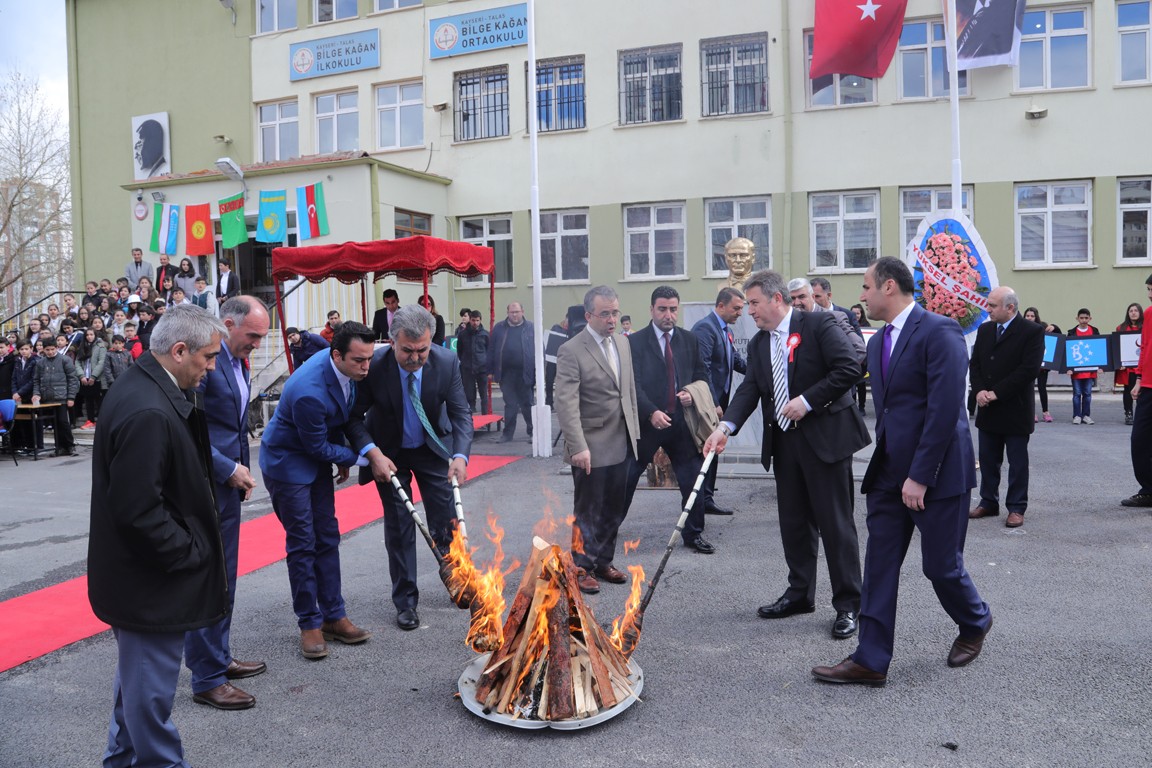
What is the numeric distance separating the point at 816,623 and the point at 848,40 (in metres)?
17.8

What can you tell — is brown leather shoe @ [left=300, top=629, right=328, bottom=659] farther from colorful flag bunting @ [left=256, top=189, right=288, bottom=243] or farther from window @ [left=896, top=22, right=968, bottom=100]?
window @ [left=896, top=22, right=968, bottom=100]

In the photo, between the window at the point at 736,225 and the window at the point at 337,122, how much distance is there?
34.5 ft

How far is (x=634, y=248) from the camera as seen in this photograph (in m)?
22.5

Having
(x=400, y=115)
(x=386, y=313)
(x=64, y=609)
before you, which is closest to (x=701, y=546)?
(x=64, y=609)

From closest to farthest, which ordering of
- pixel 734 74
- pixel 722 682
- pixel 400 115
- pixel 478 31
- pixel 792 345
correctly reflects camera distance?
1. pixel 722 682
2. pixel 792 345
3. pixel 734 74
4. pixel 478 31
5. pixel 400 115

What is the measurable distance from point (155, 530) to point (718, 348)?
20.1 feet

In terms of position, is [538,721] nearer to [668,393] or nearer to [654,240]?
[668,393]

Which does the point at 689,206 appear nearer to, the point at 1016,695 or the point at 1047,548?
the point at 1047,548

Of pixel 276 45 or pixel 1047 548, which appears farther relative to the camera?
pixel 276 45

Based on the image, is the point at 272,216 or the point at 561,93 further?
the point at 561,93

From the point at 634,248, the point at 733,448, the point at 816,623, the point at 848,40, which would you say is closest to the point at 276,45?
the point at 634,248

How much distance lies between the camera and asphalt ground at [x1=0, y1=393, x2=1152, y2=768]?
3.81 m

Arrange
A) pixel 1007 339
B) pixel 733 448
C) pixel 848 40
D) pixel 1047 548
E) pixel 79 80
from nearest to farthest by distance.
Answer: pixel 1047 548, pixel 1007 339, pixel 733 448, pixel 848 40, pixel 79 80

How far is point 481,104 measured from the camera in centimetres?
2359
